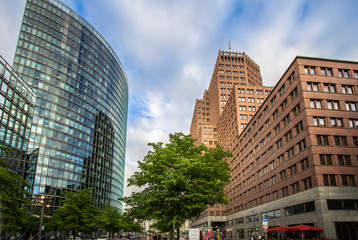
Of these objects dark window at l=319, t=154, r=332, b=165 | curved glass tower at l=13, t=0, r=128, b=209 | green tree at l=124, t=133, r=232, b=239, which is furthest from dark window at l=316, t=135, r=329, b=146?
curved glass tower at l=13, t=0, r=128, b=209

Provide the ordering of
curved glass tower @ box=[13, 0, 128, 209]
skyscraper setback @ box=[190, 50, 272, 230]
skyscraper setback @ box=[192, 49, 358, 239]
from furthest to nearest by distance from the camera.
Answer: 1. skyscraper setback @ box=[190, 50, 272, 230]
2. curved glass tower @ box=[13, 0, 128, 209]
3. skyscraper setback @ box=[192, 49, 358, 239]

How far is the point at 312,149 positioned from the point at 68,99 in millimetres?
72997

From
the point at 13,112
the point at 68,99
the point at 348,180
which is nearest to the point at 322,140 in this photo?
the point at 348,180

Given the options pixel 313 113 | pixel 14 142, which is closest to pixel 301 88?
pixel 313 113

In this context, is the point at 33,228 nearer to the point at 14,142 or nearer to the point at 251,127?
the point at 14,142

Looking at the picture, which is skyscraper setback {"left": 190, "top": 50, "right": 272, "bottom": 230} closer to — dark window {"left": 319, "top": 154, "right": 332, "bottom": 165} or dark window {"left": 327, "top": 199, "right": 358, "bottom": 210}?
dark window {"left": 319, "top": 154, "right": 332, "bottom": 165}

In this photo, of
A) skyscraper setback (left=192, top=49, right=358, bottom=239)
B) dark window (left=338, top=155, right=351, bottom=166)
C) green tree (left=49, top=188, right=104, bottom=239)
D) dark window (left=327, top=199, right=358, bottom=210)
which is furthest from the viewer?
green tree (left=49, top=188, right=104, bottom=239)

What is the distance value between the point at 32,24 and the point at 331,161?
284 feet

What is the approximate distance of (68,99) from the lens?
283 ft

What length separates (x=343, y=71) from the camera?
44.6 meters

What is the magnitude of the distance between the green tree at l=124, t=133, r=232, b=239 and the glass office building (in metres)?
23.2

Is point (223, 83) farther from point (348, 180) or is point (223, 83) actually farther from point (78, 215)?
point (78, 215)

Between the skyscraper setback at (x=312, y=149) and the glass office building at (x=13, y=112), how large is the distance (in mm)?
41356

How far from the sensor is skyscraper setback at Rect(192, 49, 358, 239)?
36438 mm
